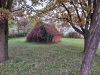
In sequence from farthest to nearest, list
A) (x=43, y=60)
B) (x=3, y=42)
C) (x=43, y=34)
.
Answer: (x=43, y=34) → (x=43, y=60) → (x=3, y=42)

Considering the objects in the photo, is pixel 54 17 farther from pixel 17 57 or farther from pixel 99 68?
pixel 99 68

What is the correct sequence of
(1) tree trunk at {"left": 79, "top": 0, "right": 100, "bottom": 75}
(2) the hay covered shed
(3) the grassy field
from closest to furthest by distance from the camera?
(1) tree trunk at {"left": 79, "top": 0, "right": 100, "bottom": 75}
(3) the grassy field
(2) the hay covered shed

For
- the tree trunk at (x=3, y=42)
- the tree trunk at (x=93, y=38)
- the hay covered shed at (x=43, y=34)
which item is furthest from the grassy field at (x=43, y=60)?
the tree trunk at (x=93, y=38)

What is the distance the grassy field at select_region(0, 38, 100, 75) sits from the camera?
26.8ft

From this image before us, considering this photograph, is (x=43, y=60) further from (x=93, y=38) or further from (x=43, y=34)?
(x=93, y=38)

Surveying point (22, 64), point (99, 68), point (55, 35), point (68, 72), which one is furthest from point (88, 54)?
point (55, 35)

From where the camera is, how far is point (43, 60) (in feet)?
32.3

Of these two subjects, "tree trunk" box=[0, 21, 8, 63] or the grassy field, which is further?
"tree trunk" box=[0, 21, 8, 63]

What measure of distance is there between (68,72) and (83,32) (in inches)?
148

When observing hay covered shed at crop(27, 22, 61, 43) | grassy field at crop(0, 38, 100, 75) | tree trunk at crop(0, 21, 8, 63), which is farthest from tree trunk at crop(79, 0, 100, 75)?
hay covered shed at crop(27, 22, 61, 43)

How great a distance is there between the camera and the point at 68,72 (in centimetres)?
804

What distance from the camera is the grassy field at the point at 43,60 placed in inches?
321

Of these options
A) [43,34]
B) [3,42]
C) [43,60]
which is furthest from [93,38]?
[43,34]

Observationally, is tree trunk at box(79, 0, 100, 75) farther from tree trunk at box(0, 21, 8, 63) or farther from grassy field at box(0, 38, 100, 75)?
tree trunk at box(0, 21, 8, 63)
